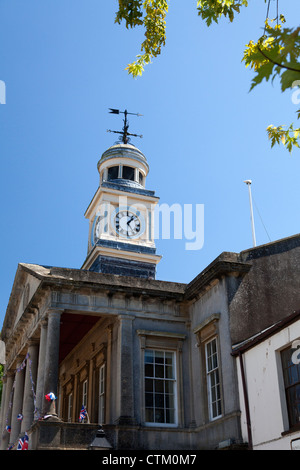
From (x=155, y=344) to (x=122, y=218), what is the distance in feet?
59.5

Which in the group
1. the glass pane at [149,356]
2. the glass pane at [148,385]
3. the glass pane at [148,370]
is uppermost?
the glass pane at [149,356]

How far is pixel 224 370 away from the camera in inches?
632

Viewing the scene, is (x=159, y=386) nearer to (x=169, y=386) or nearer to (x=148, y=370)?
(x=169, y=386)

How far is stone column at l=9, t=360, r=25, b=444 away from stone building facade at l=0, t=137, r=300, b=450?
0.10m

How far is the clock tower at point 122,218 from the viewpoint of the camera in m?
34.5

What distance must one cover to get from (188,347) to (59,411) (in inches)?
407

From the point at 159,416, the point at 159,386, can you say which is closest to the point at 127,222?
the point at 159,386

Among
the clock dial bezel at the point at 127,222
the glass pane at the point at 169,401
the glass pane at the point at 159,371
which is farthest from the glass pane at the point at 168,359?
the clock dial bezel at the point at 127,222

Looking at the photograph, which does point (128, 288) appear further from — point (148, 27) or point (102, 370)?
point (148, 27)

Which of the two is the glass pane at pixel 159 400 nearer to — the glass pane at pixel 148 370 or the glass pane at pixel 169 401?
the glass pane at pixel 169 401

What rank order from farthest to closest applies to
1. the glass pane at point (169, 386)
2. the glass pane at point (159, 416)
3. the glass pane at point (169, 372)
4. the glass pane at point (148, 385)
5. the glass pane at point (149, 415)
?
the glass pane at point (169, 372), the glass pane at point (169, 386), the glass pane at point (148, 385), the glass pane at point (159, 416), the glass pane at point (149, 415)

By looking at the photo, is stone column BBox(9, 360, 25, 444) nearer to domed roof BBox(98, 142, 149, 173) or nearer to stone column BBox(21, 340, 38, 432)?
stone column BBox(21, 340, 38, 432)

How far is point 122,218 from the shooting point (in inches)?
1420

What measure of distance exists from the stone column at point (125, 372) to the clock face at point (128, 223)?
17.5 meters
